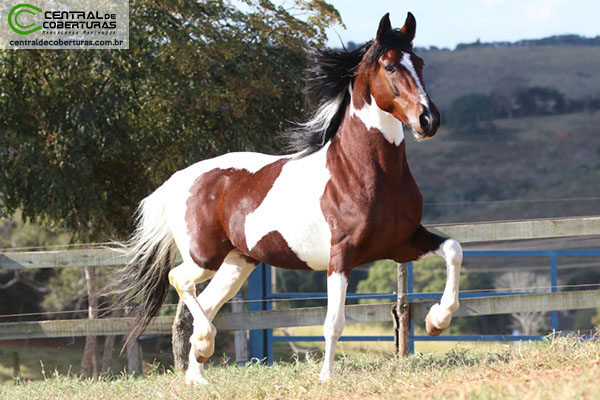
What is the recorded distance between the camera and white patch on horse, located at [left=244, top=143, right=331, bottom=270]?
4.81 m

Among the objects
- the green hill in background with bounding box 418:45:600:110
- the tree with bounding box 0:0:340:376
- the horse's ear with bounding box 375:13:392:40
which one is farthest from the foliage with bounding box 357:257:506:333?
the green hill in background with bounding box 418:45:600:110

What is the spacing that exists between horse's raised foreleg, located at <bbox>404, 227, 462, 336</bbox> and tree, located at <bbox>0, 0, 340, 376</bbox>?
4.91m

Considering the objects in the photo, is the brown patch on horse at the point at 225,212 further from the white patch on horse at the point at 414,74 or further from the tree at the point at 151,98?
the tree at the point at 151,98

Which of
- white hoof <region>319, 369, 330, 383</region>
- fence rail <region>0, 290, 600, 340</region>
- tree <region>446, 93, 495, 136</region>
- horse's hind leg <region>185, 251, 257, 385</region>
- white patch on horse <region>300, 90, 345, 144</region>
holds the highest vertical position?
tree <region>446, 93, 495, 136</region>

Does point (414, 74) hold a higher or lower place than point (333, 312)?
higher

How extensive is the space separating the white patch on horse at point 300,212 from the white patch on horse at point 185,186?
42 cm

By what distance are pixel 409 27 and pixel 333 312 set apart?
179 centimetres

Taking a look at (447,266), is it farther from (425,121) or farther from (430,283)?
(430,283)

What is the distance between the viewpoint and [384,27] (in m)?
4.55

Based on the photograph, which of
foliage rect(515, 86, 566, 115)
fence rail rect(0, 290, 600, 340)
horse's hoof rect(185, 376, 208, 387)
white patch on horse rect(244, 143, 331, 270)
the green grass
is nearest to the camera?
white patch on horse rect(244, 143, 331, 270)

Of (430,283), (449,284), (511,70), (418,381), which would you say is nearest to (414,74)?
(449,284)

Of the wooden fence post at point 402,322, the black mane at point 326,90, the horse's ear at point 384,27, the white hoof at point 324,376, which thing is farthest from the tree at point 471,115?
the white hoof at point 324,376

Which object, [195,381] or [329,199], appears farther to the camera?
[195,381]

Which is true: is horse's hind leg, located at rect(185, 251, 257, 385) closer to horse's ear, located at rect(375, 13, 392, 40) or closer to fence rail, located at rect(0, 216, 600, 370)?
fence rail, located at rect(0, 216, 600, 370)
